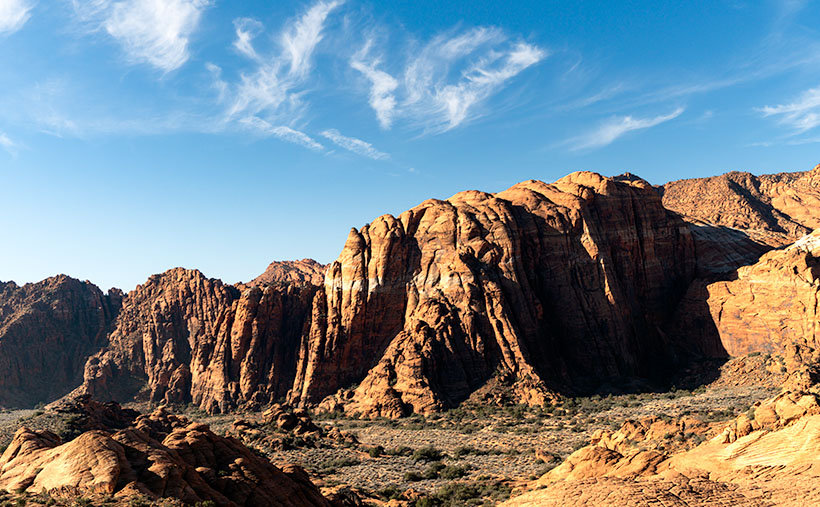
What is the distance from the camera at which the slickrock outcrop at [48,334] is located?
107m

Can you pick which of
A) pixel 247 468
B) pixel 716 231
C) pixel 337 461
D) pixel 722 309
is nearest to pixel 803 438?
pixel 247 468

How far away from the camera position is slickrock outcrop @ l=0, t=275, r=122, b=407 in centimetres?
10681

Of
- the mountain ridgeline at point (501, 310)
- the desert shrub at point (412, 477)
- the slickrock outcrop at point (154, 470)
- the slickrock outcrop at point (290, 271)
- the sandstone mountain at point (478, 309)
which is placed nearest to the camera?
the slickrock outcrop at point (154, 470)

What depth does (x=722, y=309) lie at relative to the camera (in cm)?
7000

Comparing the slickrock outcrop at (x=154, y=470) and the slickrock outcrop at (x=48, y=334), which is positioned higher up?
the slickrock outcrop at (x=48, y=334)

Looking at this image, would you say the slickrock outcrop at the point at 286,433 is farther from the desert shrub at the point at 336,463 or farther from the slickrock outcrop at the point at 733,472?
the slickrock outcrop at the point at 733,472

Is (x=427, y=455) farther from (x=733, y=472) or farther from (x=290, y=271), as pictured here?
(x=290, y=271)

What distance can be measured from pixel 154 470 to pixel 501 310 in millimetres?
54045

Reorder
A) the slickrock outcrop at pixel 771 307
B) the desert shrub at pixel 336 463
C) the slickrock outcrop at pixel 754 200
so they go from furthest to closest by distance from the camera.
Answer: the slickrock outcrop at pixel 754 200, the slickrock outcrop at pixel 771 307, the desert shrub at pixel 336 463

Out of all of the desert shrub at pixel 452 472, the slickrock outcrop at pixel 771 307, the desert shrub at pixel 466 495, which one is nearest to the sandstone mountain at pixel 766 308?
the slickrock outcrop at pixel 771 307

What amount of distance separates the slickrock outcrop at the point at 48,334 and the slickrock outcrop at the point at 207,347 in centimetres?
1056

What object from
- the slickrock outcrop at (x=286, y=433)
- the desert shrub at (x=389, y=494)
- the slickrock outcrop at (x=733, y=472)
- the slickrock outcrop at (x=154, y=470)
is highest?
the slickrock outcrop at (x=154, y=470)

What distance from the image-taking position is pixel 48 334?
375ft

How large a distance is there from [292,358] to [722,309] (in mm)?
61951
